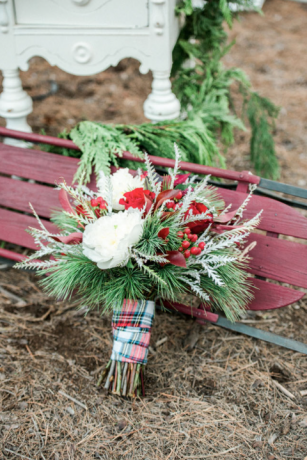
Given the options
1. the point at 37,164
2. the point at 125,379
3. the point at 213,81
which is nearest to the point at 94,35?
the point at 37,164

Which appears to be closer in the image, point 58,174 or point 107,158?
point 107,158

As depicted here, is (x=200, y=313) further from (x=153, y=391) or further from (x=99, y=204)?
(x=99, y=204)

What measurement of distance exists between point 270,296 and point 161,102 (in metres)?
1.26

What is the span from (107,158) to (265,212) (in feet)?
2.65

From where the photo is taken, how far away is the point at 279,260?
6.28 ft

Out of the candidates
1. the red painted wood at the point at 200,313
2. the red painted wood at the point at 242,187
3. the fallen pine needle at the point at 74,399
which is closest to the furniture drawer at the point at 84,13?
the red painted wood at the point at 242,187

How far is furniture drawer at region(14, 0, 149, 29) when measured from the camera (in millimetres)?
2197

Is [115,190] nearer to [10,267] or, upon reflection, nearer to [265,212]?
[265,212]

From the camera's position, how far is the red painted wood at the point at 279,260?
1.88 m

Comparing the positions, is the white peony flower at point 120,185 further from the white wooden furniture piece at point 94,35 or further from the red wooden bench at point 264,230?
the white wooden furniture piece at point 94,35

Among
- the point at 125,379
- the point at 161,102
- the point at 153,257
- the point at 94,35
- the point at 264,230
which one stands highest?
the point at 94,35

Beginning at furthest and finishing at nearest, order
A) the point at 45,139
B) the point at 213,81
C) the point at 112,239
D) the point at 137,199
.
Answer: the point at 213,81, the point at 45,139, the point at 137,199, the point at 112,239

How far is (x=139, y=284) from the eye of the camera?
159 centimetres

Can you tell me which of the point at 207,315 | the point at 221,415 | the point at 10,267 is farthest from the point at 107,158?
the point at 221,415
